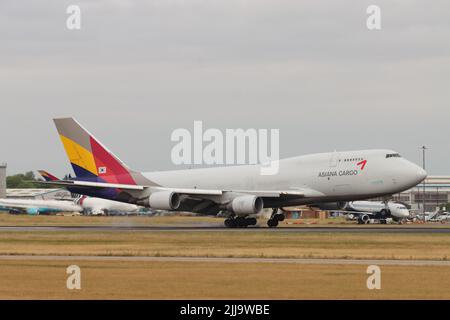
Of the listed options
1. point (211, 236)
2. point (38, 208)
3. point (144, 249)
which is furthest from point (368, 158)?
point (38, 208)

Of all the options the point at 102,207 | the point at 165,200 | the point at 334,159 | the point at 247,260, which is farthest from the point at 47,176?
the point at 102,207

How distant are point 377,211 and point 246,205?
37.6m

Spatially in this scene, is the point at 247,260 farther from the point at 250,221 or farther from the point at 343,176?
the point at 250,221

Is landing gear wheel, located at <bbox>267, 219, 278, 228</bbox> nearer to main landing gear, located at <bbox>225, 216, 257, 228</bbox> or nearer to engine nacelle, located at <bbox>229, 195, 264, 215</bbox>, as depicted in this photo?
main landing gear, located at <bbox>225, 216, 257, 228</bbox>

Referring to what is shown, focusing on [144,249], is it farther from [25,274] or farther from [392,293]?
[392,293]

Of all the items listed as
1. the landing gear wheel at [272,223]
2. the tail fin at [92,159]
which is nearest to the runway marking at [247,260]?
the landing gear wheel at [272,223]

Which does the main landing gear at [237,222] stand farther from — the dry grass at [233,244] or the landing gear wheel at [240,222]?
the dry grass at [233,244]

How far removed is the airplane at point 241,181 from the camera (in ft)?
217

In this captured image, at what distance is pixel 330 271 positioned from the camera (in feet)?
99.6

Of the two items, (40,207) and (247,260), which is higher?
(40,207)

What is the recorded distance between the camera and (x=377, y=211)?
101938 millimetres

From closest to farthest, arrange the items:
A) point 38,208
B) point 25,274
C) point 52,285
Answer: point 52,285, point 25,274, point 38,208

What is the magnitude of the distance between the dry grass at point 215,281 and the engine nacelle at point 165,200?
35.4 metres
